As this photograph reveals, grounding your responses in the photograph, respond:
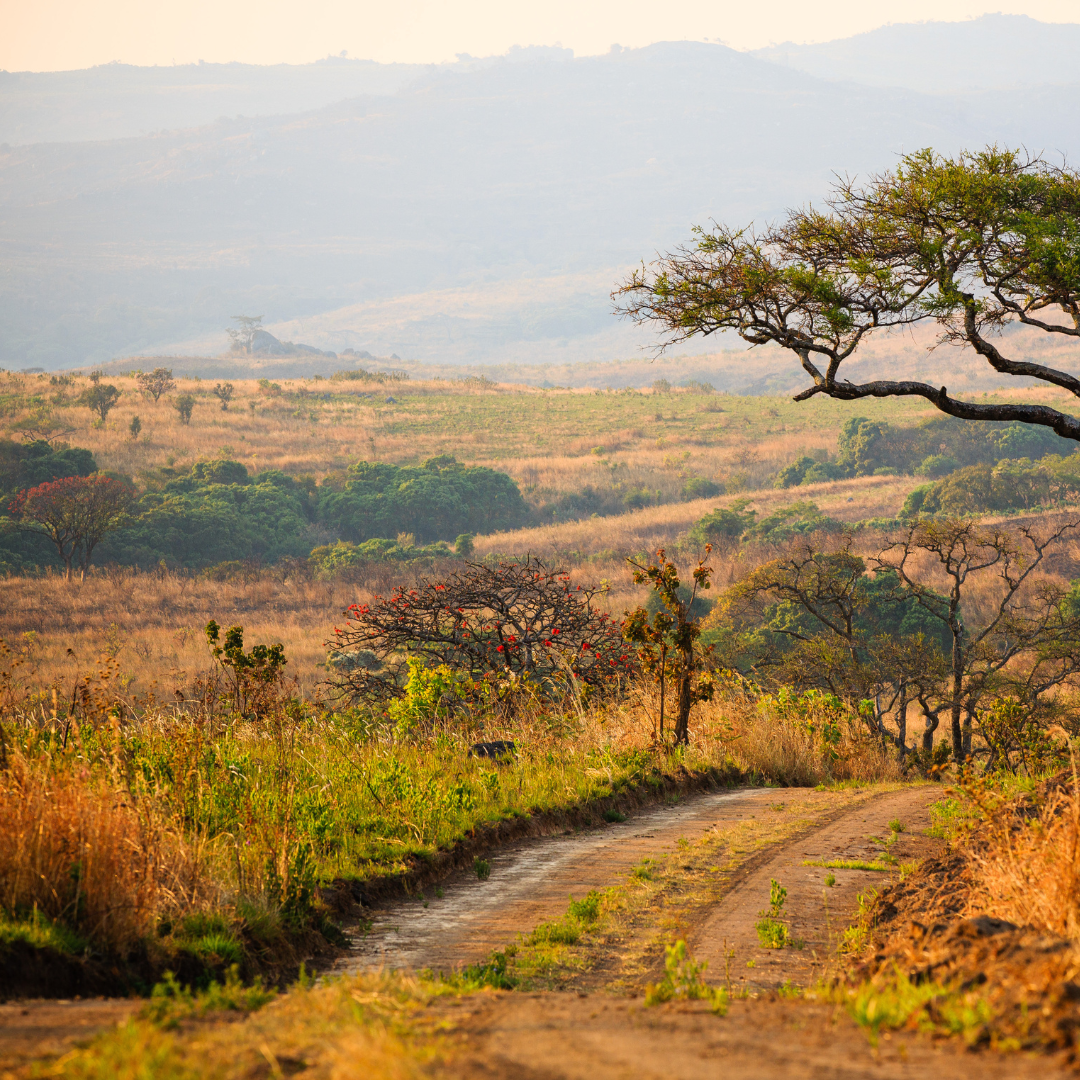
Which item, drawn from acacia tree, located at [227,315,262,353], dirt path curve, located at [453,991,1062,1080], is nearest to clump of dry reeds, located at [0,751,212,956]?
dirt path curve, located at [453,991,1062,1080]

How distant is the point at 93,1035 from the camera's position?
124 inches

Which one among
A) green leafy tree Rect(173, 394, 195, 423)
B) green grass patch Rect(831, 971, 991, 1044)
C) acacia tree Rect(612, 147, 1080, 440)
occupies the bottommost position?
green grass patch Rect(831, 971, 991, 1044)

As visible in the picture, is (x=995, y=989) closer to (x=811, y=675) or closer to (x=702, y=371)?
(x=811, y=675)

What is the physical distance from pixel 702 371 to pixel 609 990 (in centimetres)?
18509

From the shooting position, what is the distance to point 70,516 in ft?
120

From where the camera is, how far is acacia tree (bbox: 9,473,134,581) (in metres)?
36.3

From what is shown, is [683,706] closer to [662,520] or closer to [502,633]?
[502,633]

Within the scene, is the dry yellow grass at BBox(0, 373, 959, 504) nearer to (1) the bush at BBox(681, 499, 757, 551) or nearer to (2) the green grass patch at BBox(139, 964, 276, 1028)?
(1) the bush at BBox(681, 499, 757, 551)

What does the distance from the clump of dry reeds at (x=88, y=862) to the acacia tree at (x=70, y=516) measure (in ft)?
109

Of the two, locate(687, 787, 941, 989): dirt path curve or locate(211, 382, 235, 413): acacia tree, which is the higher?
locate(211, 382, 235, 413): acacia tree

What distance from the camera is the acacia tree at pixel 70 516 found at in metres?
36.3

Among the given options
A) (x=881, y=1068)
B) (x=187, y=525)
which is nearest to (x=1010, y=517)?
(x=187, y=525)

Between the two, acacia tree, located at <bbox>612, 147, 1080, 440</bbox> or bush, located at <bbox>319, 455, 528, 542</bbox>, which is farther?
bush, located at <bbox>319, 455, 528, 542</bbox>

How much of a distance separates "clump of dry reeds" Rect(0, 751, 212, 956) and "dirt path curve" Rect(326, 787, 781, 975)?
0.94m
